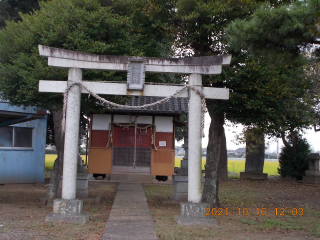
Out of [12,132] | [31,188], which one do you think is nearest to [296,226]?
[31,188]

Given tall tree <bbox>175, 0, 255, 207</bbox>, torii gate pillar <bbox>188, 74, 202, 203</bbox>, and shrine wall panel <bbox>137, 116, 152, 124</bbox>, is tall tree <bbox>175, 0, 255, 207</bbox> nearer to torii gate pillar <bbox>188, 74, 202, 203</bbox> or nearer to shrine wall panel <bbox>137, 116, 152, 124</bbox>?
torii gate pillar <bbox>188, 74, 202, 203</bbox>

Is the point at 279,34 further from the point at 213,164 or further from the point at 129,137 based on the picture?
the point at 129,137

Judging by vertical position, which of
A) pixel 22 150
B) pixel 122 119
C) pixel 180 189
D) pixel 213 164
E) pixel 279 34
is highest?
pixel 279 34

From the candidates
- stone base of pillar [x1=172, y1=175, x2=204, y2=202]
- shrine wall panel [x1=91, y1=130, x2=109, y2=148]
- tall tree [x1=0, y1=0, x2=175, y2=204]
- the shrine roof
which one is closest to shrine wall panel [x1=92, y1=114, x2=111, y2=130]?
shrine wall panel [x1=91, y1=130, x2=109, y2=148]

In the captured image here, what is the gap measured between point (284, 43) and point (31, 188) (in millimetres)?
11740

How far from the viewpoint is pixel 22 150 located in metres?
15.8

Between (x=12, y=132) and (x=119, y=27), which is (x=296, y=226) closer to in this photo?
(x=119, y=27)

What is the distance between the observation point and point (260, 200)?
1195 centimetres

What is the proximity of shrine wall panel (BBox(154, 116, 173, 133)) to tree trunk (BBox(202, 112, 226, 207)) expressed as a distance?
7548 millimetres

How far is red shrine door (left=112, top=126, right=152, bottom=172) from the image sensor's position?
Answer: 17.2 meters

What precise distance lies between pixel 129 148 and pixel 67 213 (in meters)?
9.61

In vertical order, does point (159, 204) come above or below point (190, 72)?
below

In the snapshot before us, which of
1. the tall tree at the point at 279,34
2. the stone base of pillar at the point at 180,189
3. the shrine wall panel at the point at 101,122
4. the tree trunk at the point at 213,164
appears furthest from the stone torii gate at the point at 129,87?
the shrine wall panel at the point at 101,122
